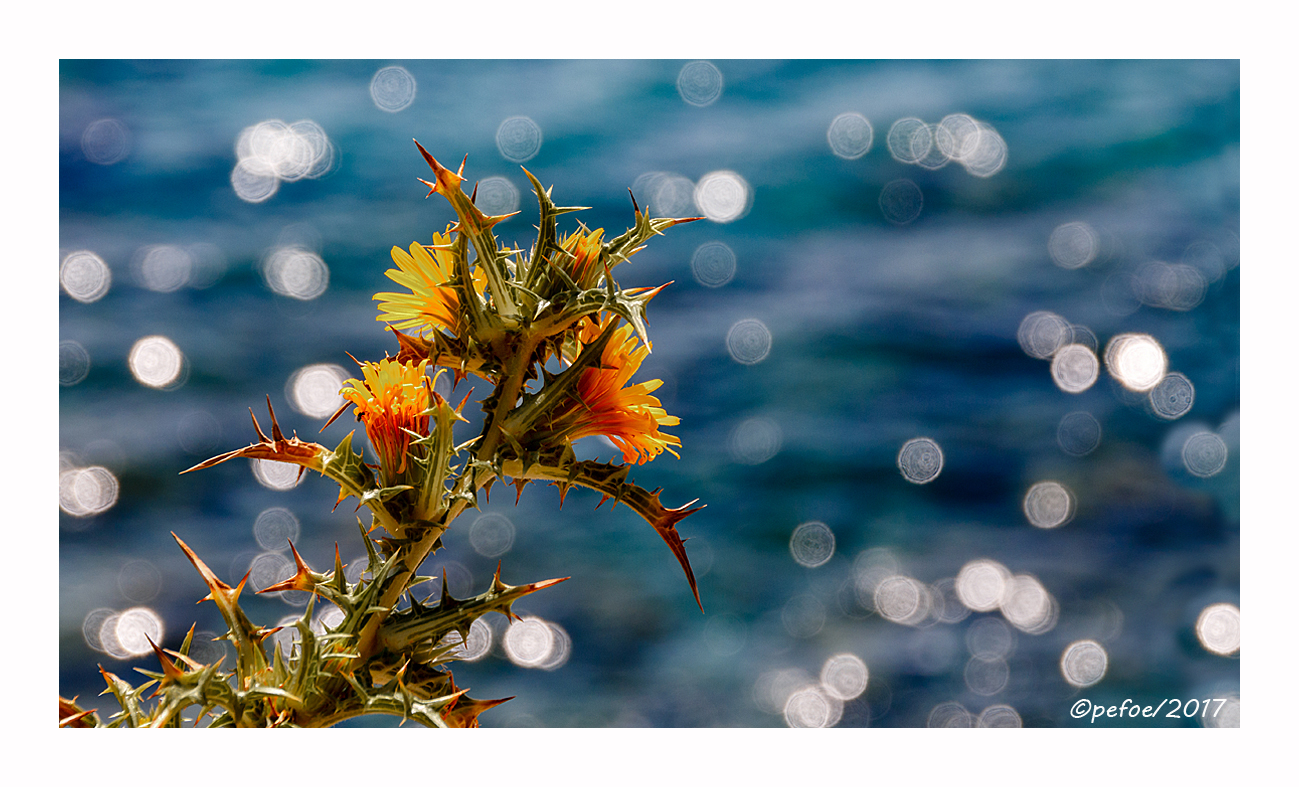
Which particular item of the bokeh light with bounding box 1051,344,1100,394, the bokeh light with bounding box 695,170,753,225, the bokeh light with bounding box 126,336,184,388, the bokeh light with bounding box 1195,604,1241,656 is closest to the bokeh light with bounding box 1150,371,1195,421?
the bokeh light with bounding box 1051,344,1100,394

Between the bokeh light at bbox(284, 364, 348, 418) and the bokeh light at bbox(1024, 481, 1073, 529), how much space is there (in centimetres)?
133

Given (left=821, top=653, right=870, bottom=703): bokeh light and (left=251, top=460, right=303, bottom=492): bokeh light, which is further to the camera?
(left=821, top=653, right=870, bottom=703): bokeh light

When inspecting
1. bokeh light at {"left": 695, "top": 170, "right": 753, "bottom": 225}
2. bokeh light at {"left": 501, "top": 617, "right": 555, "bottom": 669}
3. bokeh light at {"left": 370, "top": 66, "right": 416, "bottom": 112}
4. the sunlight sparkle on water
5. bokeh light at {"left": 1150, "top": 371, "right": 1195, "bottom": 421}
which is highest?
bokeh light at {"left": 370, "top": 66, "right": 416, "bottom": 112}

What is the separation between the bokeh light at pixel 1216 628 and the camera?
1.37m

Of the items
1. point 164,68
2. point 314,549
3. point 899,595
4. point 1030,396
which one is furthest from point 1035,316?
point 164,68

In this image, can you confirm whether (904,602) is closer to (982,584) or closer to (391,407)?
(982,584)

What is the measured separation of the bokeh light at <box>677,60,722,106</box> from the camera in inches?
53.3

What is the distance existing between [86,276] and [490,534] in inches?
33.0

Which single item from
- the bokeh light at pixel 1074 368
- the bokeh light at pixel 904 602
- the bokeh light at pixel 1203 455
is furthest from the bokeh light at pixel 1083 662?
the bokeh light at pixel 1074 368

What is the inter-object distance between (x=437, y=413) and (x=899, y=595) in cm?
125

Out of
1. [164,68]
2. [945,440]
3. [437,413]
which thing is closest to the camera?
[437,413]

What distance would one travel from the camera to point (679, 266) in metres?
1.42

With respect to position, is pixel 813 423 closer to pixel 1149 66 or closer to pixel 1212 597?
pixel 1212 597

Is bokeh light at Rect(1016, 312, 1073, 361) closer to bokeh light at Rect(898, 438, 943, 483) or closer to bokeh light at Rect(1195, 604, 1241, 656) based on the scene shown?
bokeh light at Rect(898, 438, 943, 483)
